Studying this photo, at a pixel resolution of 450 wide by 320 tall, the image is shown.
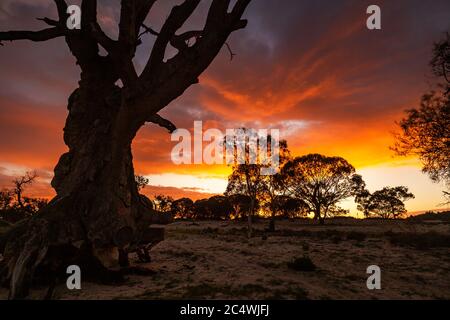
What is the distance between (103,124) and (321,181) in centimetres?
4149

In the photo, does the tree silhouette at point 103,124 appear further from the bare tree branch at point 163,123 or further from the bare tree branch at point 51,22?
the bare tree branch at point 163,123

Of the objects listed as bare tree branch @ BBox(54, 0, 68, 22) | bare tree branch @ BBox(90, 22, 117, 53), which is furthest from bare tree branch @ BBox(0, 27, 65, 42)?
bare tree branch @ BBox(90, 22, 117, 53)

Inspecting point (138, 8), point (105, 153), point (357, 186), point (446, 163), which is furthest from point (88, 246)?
point (357, 186)

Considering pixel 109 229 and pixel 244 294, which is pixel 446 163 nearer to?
pixel 244 294

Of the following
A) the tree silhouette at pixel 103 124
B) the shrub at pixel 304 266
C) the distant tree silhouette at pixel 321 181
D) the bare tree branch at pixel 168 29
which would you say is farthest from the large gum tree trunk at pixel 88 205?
the distant tree silhouette at pixel 321 181

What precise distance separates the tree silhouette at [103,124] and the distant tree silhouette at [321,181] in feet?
126

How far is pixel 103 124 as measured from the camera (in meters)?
9.55

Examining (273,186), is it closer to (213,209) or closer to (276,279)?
(276,279)

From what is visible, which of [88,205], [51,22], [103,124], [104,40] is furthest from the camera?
[103,124]

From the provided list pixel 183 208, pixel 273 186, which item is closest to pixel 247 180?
pixel 273 186

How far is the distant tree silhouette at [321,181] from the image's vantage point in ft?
151

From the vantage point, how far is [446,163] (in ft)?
46.1
